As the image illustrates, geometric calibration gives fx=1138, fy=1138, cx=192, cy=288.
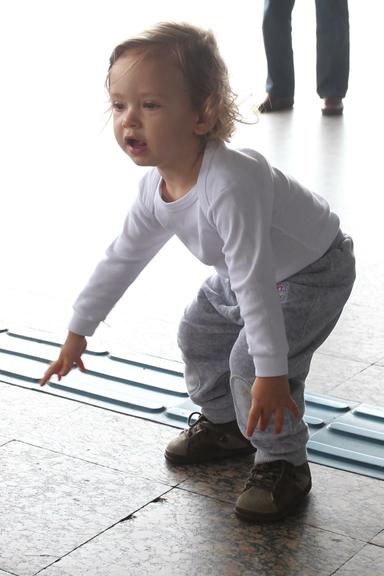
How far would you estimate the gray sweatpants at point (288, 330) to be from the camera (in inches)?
81.4

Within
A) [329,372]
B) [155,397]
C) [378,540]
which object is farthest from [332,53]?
[378,540]

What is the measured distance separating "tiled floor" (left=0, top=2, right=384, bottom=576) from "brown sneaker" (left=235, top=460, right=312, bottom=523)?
0.02 m

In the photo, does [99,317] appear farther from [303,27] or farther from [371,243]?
[303,27]

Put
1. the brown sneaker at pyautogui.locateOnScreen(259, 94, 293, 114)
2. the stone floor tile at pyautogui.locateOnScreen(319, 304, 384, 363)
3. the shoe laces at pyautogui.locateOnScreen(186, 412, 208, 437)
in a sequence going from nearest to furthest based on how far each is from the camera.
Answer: the shoe laces at pyautogui.locateOnScreen(186, 412, 208, 437), the stone floor tile at pyautogui.locateOnScreen(319, 304, 384, 363), the brown sneaker at pyautogui.locateOnScreen(259, 94, 293, 114)

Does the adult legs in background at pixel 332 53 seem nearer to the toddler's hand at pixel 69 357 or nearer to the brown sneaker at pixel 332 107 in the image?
the brown sneaker at pixel 332 107

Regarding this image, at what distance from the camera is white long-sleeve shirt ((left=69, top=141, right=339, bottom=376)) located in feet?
6.20

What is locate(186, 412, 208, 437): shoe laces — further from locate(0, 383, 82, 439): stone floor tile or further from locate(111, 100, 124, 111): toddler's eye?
locate(111, 100, 124, 111): toddler's eye

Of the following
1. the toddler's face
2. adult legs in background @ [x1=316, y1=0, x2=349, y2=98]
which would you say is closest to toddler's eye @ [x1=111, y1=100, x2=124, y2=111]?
the toddler's face

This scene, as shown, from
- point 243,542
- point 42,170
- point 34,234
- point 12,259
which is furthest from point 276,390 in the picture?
point 42,170

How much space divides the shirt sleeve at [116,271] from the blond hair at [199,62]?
9.4 inches

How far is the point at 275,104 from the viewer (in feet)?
21.0

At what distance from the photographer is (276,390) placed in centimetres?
188

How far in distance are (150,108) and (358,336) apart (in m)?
1.12

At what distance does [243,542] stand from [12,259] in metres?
1.88
